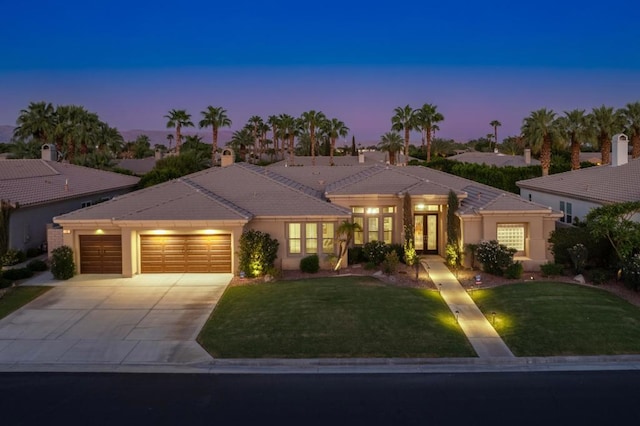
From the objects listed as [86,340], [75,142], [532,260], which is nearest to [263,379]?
[86,340]

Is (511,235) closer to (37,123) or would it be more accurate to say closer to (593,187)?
(593,187)

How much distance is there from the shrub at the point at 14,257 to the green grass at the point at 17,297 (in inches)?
176

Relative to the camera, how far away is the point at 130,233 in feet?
72.8

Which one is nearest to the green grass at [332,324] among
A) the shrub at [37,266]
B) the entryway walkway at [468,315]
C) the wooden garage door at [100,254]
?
the entryway walkway at [468,315]

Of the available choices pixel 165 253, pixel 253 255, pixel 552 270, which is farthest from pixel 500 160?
pixel 165 253

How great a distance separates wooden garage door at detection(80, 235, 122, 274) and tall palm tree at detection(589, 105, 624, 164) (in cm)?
3771

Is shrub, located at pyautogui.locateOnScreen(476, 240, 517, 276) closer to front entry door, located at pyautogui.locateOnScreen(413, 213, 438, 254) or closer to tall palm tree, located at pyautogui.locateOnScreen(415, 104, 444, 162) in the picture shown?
front entry door, located at pyautogui.locateOnScreen(413, 213, 438, 254)

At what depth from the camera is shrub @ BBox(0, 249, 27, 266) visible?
24141 mm

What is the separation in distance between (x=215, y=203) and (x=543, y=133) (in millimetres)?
30389

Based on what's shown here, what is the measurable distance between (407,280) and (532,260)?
588 cm

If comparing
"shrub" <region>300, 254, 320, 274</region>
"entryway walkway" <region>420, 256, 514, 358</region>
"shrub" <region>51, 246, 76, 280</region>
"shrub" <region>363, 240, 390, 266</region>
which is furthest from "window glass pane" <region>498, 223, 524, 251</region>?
"shrub" <region>51, 246, 76, 280</region>

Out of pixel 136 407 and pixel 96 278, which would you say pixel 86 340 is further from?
pixel 96 278

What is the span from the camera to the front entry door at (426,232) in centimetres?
2617

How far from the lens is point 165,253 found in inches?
899
